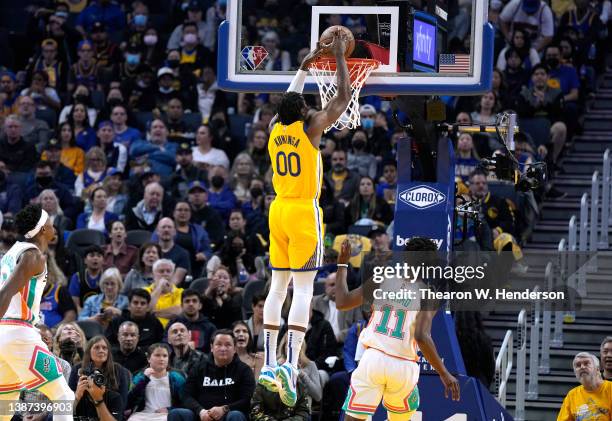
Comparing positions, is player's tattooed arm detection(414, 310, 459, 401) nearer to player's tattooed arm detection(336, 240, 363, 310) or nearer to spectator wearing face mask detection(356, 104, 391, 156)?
player's tattooed arm detection(336, 240, 363, 310)

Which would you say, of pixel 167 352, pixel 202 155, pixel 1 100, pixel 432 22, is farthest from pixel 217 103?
pixel 432 22

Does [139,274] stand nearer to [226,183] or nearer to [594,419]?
[226,183]

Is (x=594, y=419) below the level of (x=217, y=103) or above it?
below

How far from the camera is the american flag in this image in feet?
43.8

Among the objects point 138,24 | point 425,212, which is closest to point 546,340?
point 425,212

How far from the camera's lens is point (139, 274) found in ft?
59.9

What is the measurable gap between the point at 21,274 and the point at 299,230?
2.30m

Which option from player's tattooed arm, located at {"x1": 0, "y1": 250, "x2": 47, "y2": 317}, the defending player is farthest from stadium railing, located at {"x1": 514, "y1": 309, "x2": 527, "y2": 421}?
player's tattooed arm, located at {"x1": 0, "y1": 250, "x2": 47, "y2": 317}

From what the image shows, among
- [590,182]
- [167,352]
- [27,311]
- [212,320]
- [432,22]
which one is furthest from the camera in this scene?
[590,182]

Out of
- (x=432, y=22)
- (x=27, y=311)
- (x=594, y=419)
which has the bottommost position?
(x=594, y=419)

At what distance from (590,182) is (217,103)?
5.75 meters

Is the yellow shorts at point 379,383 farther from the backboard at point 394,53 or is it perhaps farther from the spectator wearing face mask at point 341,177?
the spectator wearing face mask at point 341,177

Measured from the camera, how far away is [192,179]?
20.9m

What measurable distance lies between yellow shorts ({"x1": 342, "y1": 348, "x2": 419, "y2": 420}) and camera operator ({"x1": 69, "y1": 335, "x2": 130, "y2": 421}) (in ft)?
10.6
